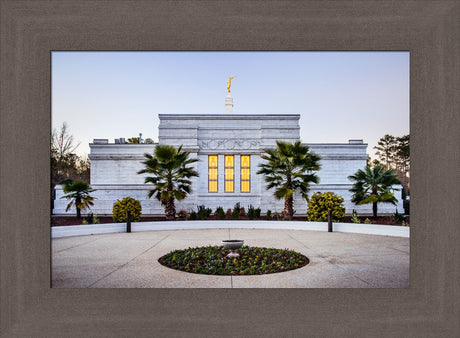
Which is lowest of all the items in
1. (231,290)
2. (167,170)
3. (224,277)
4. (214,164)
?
(224,277)

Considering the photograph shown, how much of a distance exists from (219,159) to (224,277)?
12.4m

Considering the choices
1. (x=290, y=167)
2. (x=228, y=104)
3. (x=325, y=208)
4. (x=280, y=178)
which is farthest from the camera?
(x=228, y=104)

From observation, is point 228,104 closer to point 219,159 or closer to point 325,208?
point 219,159

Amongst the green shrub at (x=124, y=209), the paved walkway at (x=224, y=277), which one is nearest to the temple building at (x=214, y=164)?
the green shrub at (x=124, y=209)

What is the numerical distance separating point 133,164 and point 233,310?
16.4 metres

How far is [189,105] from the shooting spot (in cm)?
1945

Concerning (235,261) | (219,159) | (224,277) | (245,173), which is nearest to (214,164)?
(219,159)

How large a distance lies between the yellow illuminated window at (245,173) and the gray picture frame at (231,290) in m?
14.3

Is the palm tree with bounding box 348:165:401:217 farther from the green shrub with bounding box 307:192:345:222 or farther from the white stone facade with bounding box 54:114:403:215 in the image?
the white stone facade with bounding box 54:114:403:215

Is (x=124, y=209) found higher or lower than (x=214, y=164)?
lower

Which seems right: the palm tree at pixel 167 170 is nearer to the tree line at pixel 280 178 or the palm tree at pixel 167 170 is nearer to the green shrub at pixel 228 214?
the tree line at pixel 280 178

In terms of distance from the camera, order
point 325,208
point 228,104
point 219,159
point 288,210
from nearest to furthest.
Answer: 1. point 325,208
2. point 288,210
3. point 219,159
4. point 228,104

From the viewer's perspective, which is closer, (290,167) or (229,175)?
(290,167)

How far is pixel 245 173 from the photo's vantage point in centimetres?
1808
